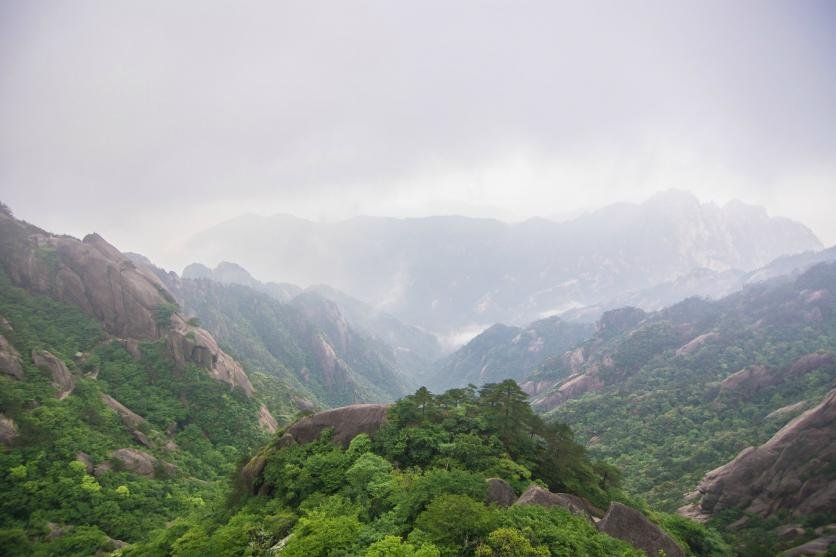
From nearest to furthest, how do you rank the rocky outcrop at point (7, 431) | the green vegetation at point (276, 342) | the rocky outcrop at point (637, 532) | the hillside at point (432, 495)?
1. the hillside at point (432, 495)
2. the rocky outcrop at point (637, 532)
3. the rocky outcrop at point (7, 431)
4. the green vegetation at point (276, 342)

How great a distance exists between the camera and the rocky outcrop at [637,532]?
2325 centimetres

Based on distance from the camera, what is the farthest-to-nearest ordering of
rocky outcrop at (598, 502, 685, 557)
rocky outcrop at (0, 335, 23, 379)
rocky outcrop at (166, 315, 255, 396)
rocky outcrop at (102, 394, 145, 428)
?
rocky outcrop at (166, 315, 255, 396)
rocky outcrop at (102, 394, 145, 428)
rocky outcrop at (0, 335, 23, 379)
rocky outcrop at (598, 502, 685, 557)

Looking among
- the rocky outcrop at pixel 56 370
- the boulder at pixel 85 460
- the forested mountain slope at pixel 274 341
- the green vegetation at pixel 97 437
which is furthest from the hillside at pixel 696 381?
the rocky outcrop at pixel 56 370

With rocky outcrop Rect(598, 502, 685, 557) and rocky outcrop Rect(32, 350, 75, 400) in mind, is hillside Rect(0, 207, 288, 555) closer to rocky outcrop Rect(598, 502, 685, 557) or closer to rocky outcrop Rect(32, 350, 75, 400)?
rocky outcrop Rect(32, 350, 75, 400)

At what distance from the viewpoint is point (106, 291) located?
7869 centimetres

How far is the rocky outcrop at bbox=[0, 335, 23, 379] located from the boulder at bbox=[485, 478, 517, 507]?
59.9m

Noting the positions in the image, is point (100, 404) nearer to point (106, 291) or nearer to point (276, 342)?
point (106, 291)

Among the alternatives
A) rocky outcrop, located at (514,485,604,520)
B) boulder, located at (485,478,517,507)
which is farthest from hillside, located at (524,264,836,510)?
boulder, located at (485,478,517,507)

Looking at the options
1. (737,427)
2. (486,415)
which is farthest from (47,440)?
(737,427)

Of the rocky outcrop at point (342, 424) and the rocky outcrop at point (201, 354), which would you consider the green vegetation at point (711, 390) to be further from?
the rocky outcrop at point (201, 354)

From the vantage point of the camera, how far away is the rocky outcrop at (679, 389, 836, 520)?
40.8 meters

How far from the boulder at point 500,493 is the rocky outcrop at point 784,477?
120ft

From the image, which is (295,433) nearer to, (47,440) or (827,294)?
(47,440)

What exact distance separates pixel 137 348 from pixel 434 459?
66651 millimetres
